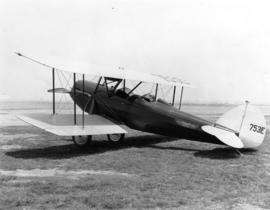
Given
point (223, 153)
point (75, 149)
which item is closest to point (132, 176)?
point (223, 153)

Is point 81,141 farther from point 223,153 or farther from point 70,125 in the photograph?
point 223,153

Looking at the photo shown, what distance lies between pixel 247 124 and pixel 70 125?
471 cm

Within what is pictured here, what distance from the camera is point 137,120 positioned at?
32.8 ft

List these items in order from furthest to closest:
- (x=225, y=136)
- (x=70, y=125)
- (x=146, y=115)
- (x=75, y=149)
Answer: (x=146, y=115) < (x=75, y=149) < (x=70, y=125) < (x=225, y=136)

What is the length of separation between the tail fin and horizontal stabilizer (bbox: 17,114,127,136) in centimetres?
303

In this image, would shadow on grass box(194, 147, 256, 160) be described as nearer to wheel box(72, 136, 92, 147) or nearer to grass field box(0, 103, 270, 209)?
grass field box(0, 103, 270, 209)

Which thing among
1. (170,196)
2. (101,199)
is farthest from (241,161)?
(101,199)

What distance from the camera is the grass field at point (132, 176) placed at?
15.8 feet

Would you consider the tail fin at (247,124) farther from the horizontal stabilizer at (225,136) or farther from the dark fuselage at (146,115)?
the dark fuselage at (146,115)

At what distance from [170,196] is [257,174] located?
2.43 m

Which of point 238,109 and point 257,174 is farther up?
point 238,109

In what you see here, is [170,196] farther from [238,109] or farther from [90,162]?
[238,109]

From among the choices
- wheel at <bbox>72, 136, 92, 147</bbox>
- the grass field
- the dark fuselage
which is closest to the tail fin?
the grass field

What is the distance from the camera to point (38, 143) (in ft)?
33.3
